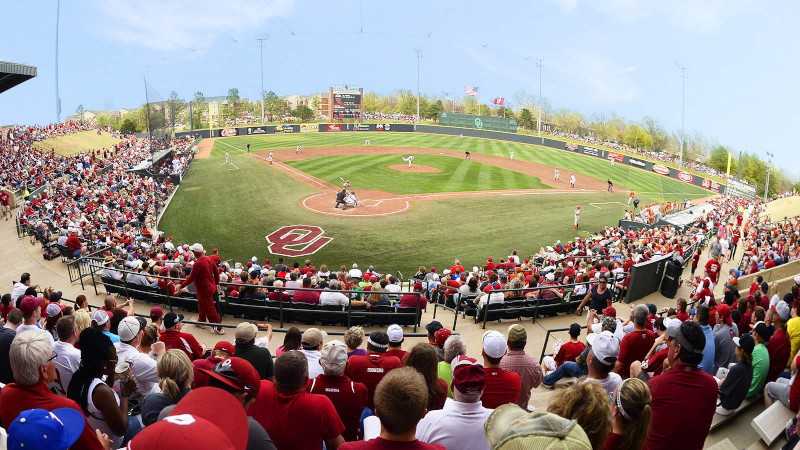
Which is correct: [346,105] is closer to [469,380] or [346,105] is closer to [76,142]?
[76,142]

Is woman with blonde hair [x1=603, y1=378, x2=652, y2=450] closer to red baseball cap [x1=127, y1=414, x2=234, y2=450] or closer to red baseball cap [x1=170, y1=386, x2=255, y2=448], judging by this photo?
red baseball cap [x1=170, y1=386, x2=255, y2=448]

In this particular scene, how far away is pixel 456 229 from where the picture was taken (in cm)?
2659

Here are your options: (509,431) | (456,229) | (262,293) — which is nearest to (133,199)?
(456,229)

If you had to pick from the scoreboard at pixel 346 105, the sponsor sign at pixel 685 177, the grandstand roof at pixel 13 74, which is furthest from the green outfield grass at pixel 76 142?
the sponsor sign at pixel 685 177

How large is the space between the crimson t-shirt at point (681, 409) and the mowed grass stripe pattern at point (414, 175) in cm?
3088

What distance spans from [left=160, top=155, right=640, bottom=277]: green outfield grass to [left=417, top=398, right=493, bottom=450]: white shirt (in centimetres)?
1689

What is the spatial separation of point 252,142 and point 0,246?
4576 centimetres

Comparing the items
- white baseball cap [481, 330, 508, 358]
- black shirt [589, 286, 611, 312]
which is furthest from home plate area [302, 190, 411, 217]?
white baseball cap [481, 330, 508, 358]

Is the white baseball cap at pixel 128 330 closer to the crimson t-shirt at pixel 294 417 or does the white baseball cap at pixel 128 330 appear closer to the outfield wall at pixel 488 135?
the crimson t-shirt at pixel 294 417

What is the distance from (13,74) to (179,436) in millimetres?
31671

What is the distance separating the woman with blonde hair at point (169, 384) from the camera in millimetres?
4086

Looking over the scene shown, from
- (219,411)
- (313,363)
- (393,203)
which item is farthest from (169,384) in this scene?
(393,203)

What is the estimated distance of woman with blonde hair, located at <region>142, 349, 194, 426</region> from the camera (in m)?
4.09

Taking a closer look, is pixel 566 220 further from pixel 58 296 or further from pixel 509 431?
pixel 509 431
